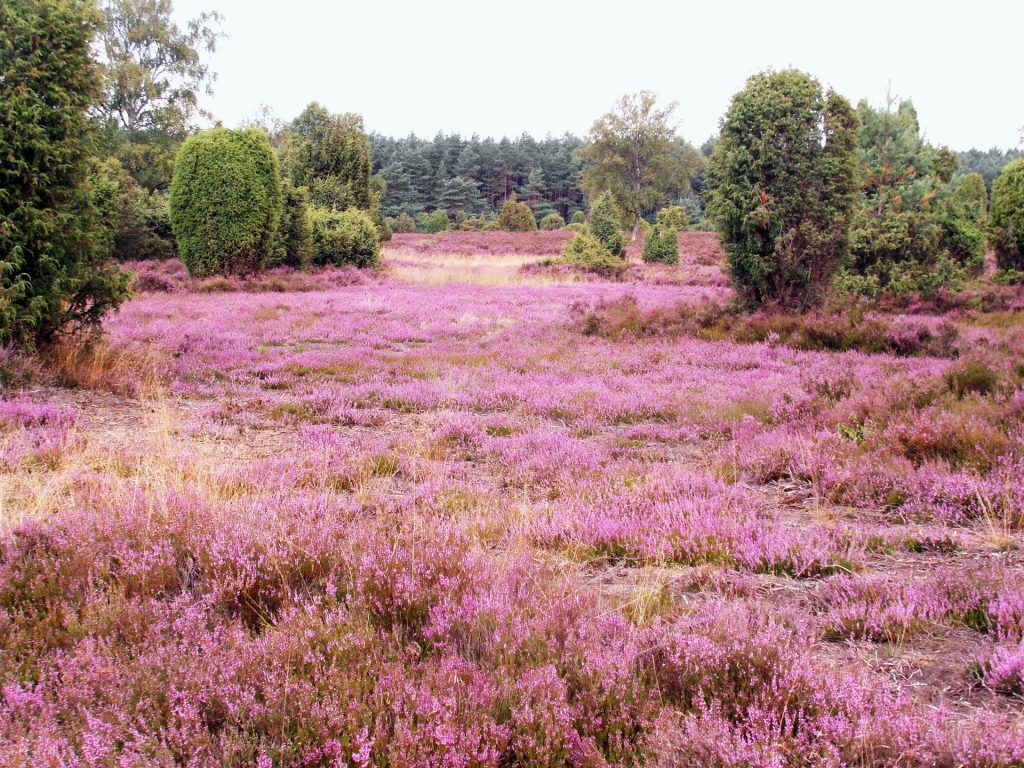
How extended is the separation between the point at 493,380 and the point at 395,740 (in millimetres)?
8145

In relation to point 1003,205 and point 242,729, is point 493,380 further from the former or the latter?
point 1003,205

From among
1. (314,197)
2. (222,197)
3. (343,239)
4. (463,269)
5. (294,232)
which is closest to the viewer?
(222,197)

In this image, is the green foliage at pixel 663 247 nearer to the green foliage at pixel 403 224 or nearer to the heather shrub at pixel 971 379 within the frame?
the heather shrub at pixel 971 379

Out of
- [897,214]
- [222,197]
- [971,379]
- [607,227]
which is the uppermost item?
[607,227]

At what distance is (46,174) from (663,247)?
3430 centimetres

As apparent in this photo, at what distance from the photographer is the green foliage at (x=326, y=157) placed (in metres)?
32.7

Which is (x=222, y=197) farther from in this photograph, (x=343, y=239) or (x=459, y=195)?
(x=459, y=195)

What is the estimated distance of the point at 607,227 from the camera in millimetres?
37406

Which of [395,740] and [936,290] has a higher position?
[936,290]

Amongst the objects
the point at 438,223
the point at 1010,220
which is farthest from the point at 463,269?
the point at 438,223

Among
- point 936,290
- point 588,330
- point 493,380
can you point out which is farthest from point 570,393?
point 936,290

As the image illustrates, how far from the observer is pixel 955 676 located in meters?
2.63

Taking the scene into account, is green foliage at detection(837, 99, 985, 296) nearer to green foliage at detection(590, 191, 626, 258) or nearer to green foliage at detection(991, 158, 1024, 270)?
green foliage at detection(991, 158, 1024, 270)

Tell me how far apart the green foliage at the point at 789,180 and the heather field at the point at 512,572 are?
533cm
